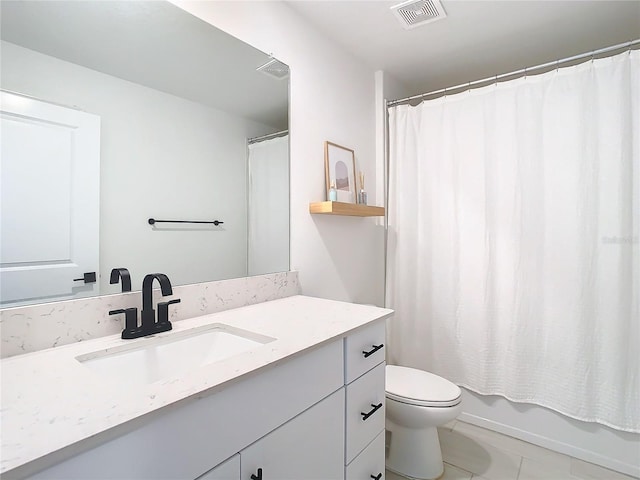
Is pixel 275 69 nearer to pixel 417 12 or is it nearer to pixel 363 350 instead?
pixel 417 12

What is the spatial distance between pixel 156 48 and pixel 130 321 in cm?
99

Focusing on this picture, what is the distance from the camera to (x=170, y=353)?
1076 mm

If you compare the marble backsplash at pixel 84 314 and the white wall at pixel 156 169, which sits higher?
the white wall at pixel 156 169

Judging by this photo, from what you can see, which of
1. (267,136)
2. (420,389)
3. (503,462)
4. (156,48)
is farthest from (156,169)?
(503,462)

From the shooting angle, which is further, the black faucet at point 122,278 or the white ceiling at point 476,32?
the white ceiling at point 476,32

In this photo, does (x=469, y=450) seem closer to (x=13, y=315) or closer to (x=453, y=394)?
(x=453, y=394)

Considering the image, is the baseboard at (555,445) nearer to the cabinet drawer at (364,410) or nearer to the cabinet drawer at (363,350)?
the cabinet drawer at (364,410)

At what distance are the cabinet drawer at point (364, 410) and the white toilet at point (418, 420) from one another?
31 cm

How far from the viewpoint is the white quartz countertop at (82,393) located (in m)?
0.52

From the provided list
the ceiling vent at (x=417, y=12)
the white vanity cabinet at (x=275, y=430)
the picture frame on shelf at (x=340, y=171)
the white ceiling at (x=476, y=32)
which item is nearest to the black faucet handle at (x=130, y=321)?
the white vanity cabinet at (x=275, y=430)

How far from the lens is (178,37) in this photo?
1320 mm

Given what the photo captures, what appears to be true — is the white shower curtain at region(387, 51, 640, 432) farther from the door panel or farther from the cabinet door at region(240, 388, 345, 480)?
the door panel

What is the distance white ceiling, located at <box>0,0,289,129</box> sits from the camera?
3.28 feet

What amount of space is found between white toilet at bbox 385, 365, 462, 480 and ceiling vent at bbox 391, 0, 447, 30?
197 centimetres
